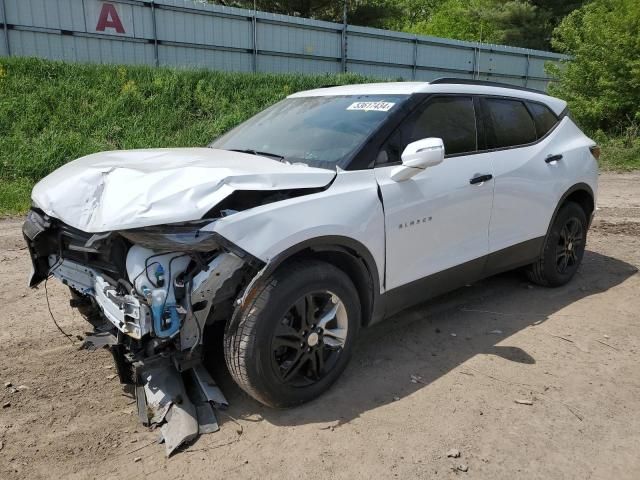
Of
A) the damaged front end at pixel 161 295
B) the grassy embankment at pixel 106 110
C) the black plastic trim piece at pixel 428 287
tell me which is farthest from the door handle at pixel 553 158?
the grassy embankment at pixel 106 110

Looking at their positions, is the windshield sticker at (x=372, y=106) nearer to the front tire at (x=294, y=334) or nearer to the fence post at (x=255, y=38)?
the front tire at (x=294, y=334)

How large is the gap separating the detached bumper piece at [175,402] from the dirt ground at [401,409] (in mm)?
74

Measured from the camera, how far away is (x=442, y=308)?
4.71m

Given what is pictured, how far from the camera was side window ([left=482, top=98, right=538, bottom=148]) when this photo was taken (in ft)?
14.3

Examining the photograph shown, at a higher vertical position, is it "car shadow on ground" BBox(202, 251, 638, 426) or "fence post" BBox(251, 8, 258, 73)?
"fence post" BBox(251, 8, 258, 73)

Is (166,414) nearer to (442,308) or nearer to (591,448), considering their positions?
(591,448)

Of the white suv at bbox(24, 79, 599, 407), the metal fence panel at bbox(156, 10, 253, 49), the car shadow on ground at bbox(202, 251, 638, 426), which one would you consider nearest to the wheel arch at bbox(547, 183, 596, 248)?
the white suv at bbox(24, 79, 599, 407)

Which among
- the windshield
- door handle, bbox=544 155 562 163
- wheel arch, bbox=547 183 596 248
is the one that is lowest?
wheel arch, bbox=547 183 596 248

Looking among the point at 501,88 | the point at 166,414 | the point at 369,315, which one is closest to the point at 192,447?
the point at 166,414

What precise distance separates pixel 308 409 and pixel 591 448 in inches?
59.7

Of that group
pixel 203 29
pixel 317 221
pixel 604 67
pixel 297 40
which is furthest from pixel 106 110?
pixel 604 67

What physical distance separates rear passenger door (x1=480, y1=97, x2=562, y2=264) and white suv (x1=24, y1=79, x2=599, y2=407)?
20 millimetres

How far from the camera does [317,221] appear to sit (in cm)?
304

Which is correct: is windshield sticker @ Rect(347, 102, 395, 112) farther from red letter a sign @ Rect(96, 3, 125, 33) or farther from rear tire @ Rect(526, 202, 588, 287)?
red letter a sign @ Rect(96, 3, 125, 33)
